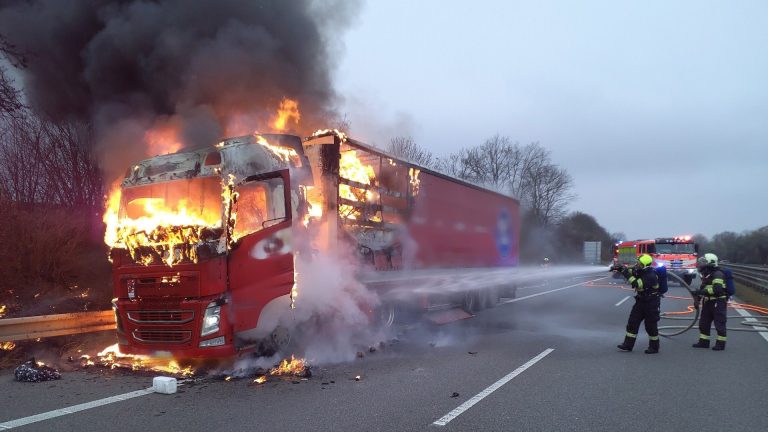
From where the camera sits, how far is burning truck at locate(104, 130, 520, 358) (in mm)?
5398

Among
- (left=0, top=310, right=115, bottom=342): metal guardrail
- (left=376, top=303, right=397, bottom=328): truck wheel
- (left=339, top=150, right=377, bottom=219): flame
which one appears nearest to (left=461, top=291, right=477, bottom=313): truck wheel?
(left=376, top=303, right=397, bottom=328): truck wheel

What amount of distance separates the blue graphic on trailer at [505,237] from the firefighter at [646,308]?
18.0ft

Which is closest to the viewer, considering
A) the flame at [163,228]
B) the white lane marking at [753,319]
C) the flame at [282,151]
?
the flame at [163,228]

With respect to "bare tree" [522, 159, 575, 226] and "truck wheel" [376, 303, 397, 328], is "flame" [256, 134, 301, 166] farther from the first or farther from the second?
"bare tree" [522, 159, 575, 226]

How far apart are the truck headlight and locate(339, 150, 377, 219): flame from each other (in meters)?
2.27

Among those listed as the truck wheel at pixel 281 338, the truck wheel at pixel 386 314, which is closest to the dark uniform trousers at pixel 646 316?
the truck wheel at pixel 386 314

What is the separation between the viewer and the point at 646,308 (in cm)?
743

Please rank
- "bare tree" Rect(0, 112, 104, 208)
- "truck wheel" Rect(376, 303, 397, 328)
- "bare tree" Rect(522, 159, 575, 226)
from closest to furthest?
"truck wheel" Rect(376, 303, 397, 328) → "bare tree" Rect(0, 112, 104, 208) → "bare tree" Rect(522, 159, 575, 226)

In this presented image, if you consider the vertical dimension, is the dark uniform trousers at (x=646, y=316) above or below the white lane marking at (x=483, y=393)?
above

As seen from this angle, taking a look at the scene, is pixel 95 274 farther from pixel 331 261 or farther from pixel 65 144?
pixel 331 261

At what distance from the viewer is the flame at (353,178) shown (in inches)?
279

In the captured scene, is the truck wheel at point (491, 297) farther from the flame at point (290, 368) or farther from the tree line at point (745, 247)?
the tree line at point (745, 247)

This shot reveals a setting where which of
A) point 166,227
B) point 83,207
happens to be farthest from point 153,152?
point 83,207

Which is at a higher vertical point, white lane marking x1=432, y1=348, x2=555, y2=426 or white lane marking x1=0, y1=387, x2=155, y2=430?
white lane marking x1=0, y1=387, x2=155, y2=430
